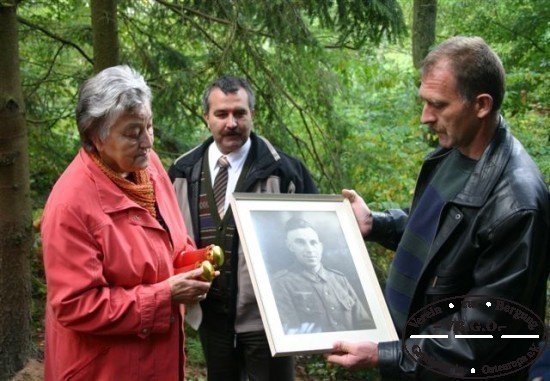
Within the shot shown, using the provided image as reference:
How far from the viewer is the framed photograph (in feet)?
8.21

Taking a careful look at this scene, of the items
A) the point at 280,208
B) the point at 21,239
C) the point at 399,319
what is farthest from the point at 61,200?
the point at 21,239

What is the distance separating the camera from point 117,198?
2.73 meters

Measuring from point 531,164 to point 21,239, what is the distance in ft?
11.6

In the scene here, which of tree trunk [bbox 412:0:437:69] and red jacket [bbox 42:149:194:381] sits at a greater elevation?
tree trunk [bbox 412:0:437:69]

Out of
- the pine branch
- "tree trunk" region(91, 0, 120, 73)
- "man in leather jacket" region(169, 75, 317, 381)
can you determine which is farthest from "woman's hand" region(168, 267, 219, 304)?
the pine branch

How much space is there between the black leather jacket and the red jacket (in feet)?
3.20

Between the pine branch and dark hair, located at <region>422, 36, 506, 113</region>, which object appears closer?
dark hair, located at <region>422, 36, 506, 113</region>

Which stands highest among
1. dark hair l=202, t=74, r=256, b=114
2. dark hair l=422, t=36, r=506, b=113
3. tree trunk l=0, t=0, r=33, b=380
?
dark hair l=422, t=36, r=506, b=113

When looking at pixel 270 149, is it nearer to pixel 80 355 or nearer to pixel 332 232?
pixel 332 232

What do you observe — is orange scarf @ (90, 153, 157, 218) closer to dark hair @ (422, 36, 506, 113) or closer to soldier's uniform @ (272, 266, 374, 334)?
soldier's uniform @ (272, 266, 374, 334)

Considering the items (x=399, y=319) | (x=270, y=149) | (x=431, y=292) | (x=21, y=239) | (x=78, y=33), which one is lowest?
(x=21, y=239)
